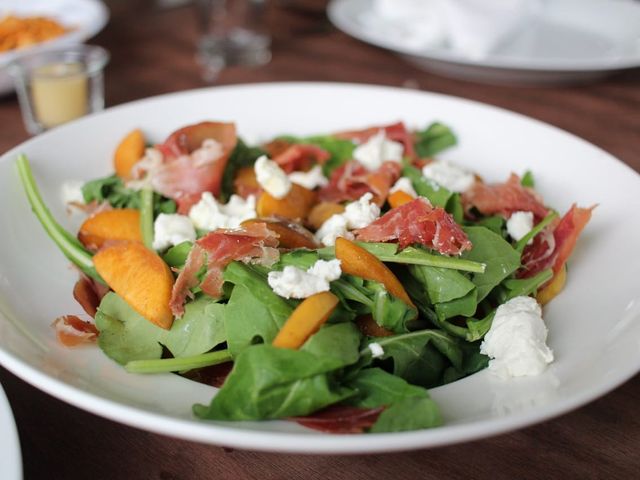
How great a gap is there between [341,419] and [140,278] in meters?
0.44

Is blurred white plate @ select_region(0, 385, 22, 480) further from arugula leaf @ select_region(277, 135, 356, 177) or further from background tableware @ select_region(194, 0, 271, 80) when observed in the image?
background tableware @ select_region(194, 0, 271, 80)

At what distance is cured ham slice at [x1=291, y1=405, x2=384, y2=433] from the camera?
865 mm

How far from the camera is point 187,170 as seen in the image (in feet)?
4.76

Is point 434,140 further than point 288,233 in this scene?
Yes

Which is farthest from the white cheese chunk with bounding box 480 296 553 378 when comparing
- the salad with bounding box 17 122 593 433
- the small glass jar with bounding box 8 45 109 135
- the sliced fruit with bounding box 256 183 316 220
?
the small glass jar with bounding box 8 45 109 135

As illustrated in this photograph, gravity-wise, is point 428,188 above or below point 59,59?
above

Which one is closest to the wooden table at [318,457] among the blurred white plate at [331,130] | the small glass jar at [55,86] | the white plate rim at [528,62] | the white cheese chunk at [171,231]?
the blurred white plate at [331,130]

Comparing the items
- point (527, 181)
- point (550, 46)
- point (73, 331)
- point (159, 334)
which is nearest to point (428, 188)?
point (527, 181)

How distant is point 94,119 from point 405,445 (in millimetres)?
1148

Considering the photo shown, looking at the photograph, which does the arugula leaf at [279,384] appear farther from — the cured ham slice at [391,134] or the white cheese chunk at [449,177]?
the cured ham slice at [391,134]

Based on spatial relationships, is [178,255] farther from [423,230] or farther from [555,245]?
[555,245]

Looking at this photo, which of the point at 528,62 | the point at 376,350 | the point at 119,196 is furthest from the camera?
the point at 528,62

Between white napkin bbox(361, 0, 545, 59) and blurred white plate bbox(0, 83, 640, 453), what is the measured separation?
0.49 metres

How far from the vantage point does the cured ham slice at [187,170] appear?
1444 mm
